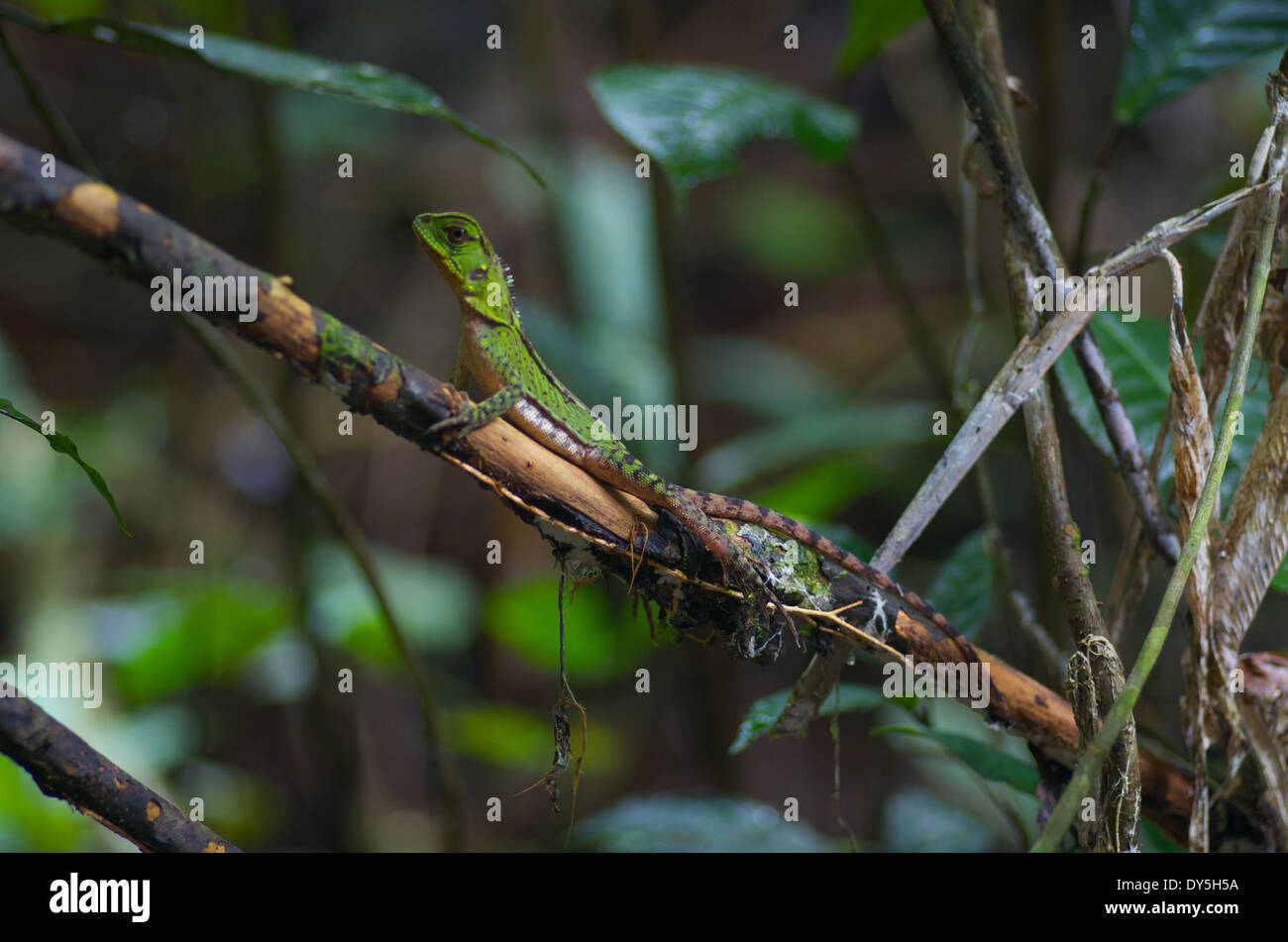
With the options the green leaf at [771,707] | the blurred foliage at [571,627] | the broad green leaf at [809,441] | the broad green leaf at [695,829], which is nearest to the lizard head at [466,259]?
the green leaf at [771,707]

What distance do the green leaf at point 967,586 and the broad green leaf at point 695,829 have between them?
3.14 ft

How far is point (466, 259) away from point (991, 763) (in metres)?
2.03

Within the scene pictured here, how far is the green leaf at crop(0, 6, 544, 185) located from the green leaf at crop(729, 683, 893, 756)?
51.7 inches

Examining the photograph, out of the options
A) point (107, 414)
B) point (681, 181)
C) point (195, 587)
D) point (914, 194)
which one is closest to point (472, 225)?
point (681, 181)

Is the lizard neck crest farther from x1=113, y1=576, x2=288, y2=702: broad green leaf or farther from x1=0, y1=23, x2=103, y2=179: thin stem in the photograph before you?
x1=113, y1=576, x2=288, y2=702: broad green leaf


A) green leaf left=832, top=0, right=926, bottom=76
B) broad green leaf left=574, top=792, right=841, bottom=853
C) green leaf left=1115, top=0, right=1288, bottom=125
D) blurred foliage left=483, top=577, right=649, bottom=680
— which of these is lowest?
broad green leaf left=574, top=792, right=841, bottom=853

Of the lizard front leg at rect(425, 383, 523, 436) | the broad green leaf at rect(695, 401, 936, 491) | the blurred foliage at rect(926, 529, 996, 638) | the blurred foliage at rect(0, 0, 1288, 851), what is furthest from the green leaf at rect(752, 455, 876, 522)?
the lizard front leg at rect(425, 383, 523, 436)

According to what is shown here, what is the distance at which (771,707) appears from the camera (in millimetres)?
2162

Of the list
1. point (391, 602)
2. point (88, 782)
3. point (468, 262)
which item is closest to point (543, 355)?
point (468, 262)

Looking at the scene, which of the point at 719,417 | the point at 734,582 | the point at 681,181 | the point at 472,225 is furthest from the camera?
the point at 719,417

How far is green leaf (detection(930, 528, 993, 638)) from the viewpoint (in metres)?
2.39

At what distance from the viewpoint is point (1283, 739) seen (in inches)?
74.3
